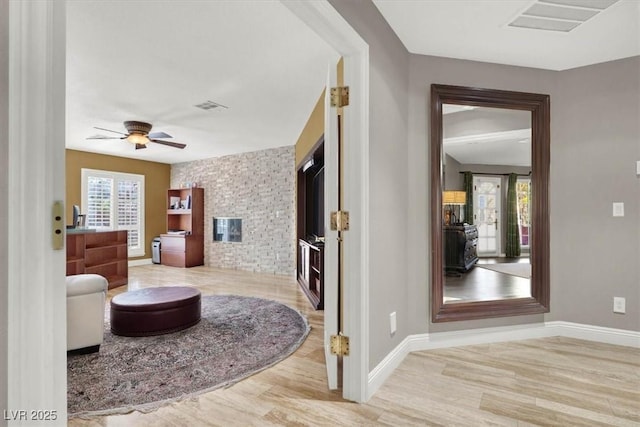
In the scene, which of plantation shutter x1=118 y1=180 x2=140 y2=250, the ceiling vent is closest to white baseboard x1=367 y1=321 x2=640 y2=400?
the ceiling vent

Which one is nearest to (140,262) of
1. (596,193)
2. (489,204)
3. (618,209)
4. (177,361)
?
(177,361)

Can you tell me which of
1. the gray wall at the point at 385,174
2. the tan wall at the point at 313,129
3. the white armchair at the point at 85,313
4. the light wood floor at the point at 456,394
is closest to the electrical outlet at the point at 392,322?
the gray wall at the point at 385,174

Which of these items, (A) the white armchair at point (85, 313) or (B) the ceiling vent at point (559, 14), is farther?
(A) the white armchair at point (85, 313)

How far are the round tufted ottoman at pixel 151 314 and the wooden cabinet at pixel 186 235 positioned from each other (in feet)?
13.8

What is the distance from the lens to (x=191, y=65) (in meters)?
2.95

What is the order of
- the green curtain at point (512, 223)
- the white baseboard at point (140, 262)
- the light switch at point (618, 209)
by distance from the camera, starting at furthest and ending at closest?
the white baseboard at point (140, 262)
the green curtain at point (512, 223)
the light switch at point (618, 209)

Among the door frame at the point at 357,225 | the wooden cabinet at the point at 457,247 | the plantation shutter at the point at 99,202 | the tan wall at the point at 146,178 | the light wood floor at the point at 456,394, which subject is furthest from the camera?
the plantation shutter at the point at 99,202

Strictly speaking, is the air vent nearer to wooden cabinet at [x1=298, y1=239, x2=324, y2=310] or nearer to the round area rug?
wooden cabinet at [x1=298, y1=239, x2=324, y2=310]

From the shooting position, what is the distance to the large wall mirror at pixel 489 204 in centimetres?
271

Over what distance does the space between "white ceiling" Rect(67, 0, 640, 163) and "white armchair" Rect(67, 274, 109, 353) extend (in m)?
1.94

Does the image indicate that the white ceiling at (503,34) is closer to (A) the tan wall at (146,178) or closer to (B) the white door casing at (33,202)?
(B) the white door casing at (33,202)

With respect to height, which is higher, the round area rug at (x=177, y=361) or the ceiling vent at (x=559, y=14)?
the ceiling vent at (x=559, y=14)

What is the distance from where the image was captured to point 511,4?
2.06m

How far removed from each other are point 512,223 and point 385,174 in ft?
15.4
